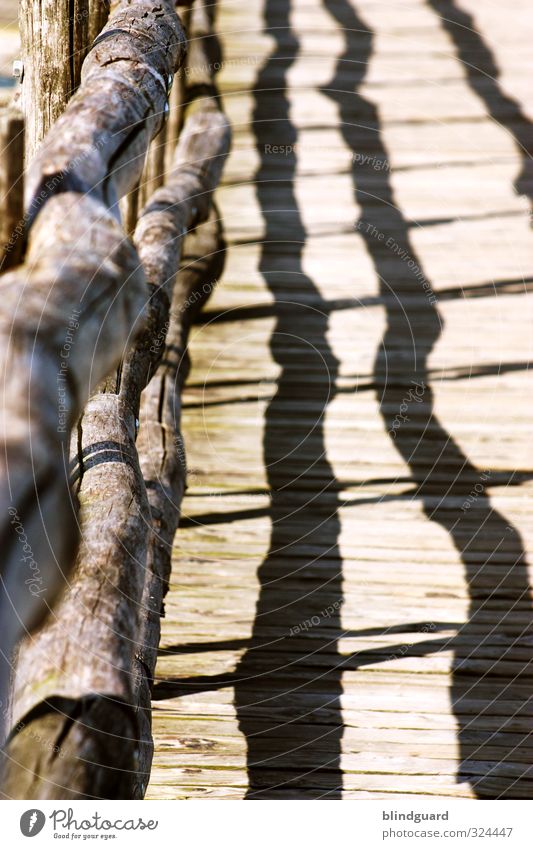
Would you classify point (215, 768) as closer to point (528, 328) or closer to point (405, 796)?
point (405, 796)

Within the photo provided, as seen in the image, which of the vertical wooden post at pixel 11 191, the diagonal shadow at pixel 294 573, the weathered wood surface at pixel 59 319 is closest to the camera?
the weathered wood surface at pixel 59 319

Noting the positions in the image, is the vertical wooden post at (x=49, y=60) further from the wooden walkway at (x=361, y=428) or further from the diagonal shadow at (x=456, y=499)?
the diagonal shadow at (x=456, y=499)

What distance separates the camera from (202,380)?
11.0ft

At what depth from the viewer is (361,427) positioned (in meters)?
3.15

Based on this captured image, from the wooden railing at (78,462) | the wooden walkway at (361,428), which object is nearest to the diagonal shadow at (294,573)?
the wooden walkway at (361,428)

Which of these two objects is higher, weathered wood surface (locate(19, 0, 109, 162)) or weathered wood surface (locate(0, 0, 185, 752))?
weathered wood surface (locate(19, 0, 109, 162))

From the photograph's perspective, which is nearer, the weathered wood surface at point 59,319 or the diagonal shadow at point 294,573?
the weathered wood surface at point 59,319

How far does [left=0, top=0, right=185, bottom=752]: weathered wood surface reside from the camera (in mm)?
1000

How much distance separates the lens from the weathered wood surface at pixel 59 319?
100cm

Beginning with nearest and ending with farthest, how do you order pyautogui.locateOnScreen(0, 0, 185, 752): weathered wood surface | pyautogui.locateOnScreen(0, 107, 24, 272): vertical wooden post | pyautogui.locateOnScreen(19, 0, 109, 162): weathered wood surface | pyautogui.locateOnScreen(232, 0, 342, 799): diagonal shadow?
pyautogui.locateOnScreen(0, 0, 185, 752): weathered wood surface, pyautogui.locateOnScreen(0, 107, 24, 272): vertical wooden post, pyautogui.locateOnScreen(19, 0, 109, 162): weathered wood surface, pyautogui.locateOnScreen(232, 0, 342, 799): diagonal shadow

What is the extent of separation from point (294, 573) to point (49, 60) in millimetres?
1337

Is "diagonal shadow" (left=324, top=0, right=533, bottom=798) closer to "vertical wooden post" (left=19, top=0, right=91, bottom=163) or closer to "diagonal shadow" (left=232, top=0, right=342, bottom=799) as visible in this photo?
"diagonal shadow" (left=232, top=0, right=342, bottom=799)

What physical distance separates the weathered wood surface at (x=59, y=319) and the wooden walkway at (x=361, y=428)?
1.08m

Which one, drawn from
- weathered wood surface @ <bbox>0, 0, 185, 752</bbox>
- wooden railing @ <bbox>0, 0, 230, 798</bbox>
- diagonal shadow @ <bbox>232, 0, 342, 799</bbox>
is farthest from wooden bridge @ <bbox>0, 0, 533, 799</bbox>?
weathered wood surface @ <bbox>0, 0, 185, 752</bbox>
